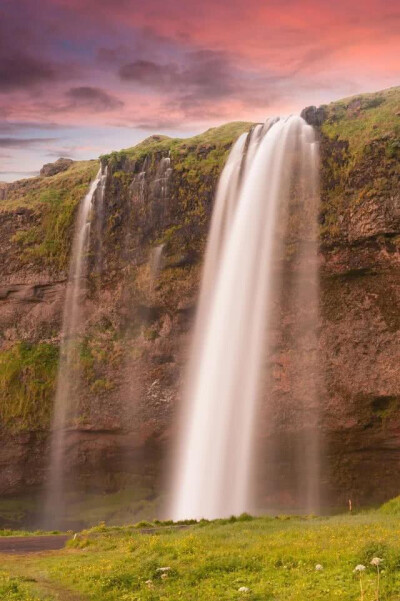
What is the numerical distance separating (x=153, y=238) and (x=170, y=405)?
10.3 meters

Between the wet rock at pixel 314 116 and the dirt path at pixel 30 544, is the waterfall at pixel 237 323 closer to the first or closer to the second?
the wet rock at pixel 314 116

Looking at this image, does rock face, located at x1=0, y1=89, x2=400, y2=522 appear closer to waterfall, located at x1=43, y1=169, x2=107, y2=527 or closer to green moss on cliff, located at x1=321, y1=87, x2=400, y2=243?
Result: green moss on cliff, located at x1=321, y1=87, x2=400, y2=243

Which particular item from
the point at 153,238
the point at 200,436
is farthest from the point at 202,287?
the point at 200,436

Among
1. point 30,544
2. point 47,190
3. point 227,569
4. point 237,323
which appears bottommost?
point 30,544

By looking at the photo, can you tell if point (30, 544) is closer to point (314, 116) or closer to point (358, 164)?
point (358, 164)

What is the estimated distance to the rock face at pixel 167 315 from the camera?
37250 mm

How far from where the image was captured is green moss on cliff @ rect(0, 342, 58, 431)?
150 feet

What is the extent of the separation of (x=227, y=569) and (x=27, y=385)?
3338 cm


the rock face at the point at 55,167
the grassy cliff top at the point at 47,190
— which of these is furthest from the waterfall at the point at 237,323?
the rock face at the point at 55,167

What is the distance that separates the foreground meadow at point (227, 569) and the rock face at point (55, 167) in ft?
153

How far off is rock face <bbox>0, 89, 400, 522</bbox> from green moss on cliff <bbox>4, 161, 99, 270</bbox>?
0.15m

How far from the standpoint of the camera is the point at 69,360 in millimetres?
46406

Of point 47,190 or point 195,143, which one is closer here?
point 195,143

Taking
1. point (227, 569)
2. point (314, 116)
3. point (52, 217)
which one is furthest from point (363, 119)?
point (227, 569)
